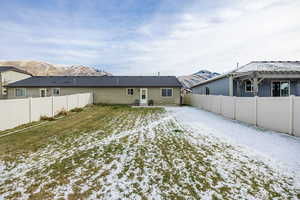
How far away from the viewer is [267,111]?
20.5 feet

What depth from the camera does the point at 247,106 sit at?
7422 millimetres

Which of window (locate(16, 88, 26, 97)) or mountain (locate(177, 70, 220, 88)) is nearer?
window (locate(16, 88, 26, 97))

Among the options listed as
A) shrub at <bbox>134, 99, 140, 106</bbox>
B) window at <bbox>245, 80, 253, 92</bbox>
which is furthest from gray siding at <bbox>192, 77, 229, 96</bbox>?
shrub at <bbox>134, 99, 140, 106</bbox>

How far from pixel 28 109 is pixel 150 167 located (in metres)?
7.95

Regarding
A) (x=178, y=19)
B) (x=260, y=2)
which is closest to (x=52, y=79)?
(x=178, y=19)

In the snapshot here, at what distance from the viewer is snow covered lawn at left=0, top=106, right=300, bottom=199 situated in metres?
2.36

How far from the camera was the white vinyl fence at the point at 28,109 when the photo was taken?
20.5 ft

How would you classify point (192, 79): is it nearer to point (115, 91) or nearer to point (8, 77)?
point (115, 91)

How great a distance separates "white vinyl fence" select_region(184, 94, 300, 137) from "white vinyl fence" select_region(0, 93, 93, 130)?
11384 millimetres

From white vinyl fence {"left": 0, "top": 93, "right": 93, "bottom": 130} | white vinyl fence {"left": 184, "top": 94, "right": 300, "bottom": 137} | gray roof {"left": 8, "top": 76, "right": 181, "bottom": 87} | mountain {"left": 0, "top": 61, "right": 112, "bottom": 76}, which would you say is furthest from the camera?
mountain {"left": 0, "top": 61, "right": 112, "bottom": 76}

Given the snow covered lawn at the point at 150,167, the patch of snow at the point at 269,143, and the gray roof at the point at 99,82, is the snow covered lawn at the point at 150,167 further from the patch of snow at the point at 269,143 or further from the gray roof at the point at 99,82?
the gray roof at the point at 99,82

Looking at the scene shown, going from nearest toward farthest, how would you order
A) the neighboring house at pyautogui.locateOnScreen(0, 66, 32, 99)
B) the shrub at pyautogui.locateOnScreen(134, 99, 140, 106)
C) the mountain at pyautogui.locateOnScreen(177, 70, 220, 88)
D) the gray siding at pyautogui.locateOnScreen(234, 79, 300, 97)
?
the gray siding at pyautogui.locateOnScreen(234, 79, 300, 97), the shrub at pyautogui.locateOnScreen(134, 99, 140, 106), the neighboring house at pyautogui.locateOnScreen(0, 66, 32, 99), the mountain at pyautogui.locateOnScreen(177, 70, 220, 88)

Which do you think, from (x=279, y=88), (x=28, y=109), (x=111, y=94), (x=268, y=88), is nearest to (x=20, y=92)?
(x=111, y=94)

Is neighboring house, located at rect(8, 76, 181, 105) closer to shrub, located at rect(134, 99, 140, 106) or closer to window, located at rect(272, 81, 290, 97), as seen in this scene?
shrub, located at rect(134, 99, 140, 106)
